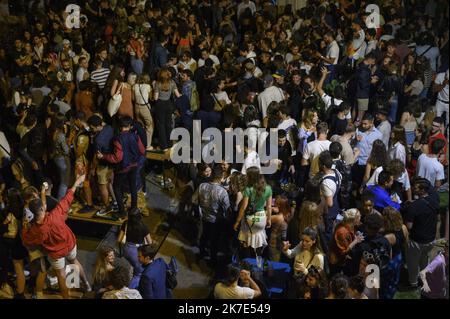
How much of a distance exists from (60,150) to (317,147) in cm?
298

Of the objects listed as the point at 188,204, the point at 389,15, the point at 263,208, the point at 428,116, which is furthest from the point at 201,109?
the point at 389,15

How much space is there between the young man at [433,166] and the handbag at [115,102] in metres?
3.84

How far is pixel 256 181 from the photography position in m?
6.87

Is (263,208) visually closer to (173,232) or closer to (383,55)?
(173,232)

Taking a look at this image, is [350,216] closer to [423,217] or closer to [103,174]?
[423,217]

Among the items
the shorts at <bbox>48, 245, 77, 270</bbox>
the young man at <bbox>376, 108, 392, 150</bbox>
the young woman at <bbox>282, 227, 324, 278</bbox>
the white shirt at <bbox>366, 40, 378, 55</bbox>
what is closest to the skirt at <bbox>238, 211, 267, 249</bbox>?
the young woman at <bbox>282, 227, 324, 278</bbox>

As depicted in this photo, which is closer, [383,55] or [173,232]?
[173,232]

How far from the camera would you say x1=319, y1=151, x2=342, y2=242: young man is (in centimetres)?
694

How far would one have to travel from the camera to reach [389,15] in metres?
11.9

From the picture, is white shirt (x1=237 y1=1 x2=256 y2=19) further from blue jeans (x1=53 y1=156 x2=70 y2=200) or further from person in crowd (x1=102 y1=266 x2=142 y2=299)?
person in crowd (x1=102 y1=266 x2=142 y2=299)

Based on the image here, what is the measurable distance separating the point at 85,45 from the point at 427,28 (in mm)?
5964

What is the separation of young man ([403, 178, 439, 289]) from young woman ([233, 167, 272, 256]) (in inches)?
56.3

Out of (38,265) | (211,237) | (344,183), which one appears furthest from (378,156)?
(38,265)

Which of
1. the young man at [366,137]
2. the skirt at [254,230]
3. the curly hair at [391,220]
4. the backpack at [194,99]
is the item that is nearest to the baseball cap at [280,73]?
the backpack at [194,99]
